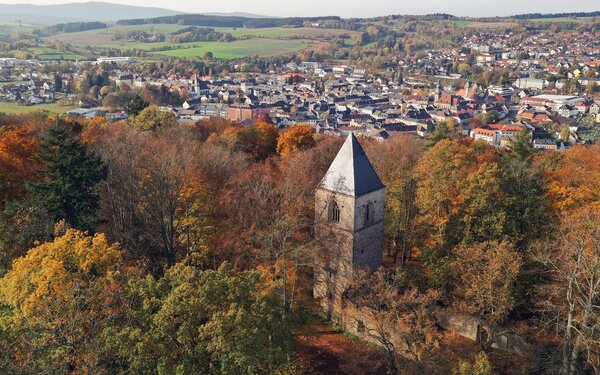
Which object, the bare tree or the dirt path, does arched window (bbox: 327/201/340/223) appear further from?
the bare tree

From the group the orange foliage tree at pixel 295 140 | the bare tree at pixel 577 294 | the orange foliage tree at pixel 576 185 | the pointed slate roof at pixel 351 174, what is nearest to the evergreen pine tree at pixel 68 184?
the pointed slate roof at pixel 351 174

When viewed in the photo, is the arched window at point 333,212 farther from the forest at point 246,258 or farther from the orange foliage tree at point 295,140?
the orange foliage tree at point 295,140

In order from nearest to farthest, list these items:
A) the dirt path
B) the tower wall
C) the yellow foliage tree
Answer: the yellow foliage tree
the dirt path
the tower wall

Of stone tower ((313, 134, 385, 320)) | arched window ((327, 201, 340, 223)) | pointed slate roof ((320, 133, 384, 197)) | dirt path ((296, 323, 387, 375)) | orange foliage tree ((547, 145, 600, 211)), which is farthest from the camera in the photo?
orange foliage tree ((547, 145, 600, 211))

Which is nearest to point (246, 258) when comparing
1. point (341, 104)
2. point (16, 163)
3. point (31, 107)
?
point (16, 163)

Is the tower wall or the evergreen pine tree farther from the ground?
the evergreen pine tree

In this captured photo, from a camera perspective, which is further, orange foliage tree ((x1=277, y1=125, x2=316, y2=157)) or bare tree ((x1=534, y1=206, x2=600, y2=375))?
orange foliage tree ((x1=277, y1=125, x2=316, y2=157))

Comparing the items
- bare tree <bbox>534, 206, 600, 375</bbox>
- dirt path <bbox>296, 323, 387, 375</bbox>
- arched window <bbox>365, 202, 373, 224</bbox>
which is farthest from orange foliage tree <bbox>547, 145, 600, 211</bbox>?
dirt path <bbox>296, 323, 387, 375</bbox>

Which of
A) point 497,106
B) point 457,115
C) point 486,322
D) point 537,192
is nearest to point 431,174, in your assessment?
point 537,192
